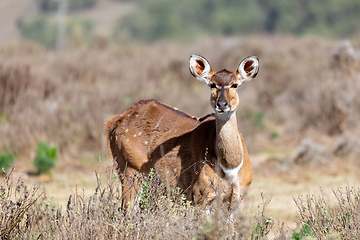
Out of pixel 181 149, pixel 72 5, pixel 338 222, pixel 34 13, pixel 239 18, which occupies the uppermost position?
pixel 181 149

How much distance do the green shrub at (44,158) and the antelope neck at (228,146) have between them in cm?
815

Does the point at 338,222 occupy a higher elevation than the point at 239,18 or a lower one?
higher

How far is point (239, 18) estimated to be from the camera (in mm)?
78312

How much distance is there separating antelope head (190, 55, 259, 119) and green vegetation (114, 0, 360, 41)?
6310cm

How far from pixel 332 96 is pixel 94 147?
741 centimetres

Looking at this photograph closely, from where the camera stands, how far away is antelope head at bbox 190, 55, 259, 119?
6.30 meters

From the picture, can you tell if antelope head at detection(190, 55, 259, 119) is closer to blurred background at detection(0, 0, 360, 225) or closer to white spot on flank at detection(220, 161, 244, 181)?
white spot on flank at detection(220, 161, 244, 181)

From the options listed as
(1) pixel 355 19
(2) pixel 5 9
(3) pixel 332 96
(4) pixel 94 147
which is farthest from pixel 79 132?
(2) pixel 5 9

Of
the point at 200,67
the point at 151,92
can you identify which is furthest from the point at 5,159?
the point at 200,67

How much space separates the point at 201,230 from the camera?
15.9 ft

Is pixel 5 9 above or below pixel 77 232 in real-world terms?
below

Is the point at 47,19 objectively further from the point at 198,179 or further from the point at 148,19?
the point at 198,179

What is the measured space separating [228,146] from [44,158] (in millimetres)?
8223

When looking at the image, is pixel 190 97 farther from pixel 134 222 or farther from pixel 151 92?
pixel 134 222
